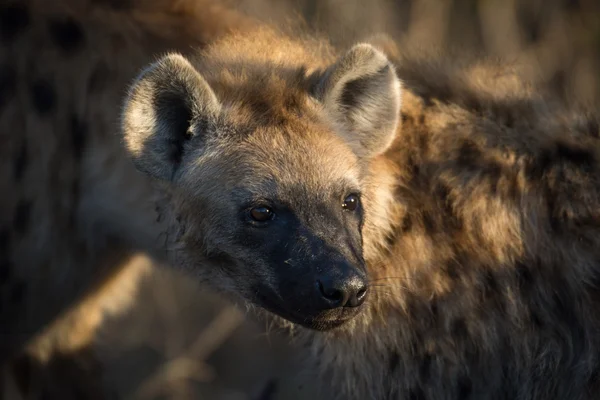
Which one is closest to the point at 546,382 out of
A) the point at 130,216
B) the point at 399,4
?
the point at 130,216

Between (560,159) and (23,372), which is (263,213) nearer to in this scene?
(560,159)

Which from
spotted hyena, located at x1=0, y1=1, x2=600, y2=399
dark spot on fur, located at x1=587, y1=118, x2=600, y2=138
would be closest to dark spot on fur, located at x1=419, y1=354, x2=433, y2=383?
spotted hyena, located at x1=0, y1=1, x2=600, y2=399

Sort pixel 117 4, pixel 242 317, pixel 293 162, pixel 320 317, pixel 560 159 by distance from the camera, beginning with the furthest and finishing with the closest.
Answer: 1. pixel 242 317
2. pixel 117 4
3. pixel 560 159
4. pixel 293 162
5. pixel 320 317

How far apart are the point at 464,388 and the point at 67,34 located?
6.51 feet

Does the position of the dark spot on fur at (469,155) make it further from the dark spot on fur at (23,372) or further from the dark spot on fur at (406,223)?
the dark spot on fur at (23,372)

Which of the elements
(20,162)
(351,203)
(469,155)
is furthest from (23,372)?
(469,155)

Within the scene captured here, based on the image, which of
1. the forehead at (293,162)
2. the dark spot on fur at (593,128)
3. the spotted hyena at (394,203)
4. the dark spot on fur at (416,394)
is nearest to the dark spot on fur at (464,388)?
the spotted hyena at (394,203)

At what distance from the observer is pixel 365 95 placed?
3152 millimetres

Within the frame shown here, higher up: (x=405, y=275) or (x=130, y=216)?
(x=405, y=275)

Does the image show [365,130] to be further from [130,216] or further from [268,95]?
[130,216]

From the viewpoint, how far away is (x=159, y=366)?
545cm

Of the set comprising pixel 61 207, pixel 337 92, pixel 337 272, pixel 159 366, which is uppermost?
pixel 337 92

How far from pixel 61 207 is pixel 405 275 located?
146 centimetres

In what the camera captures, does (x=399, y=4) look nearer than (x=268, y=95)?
No
